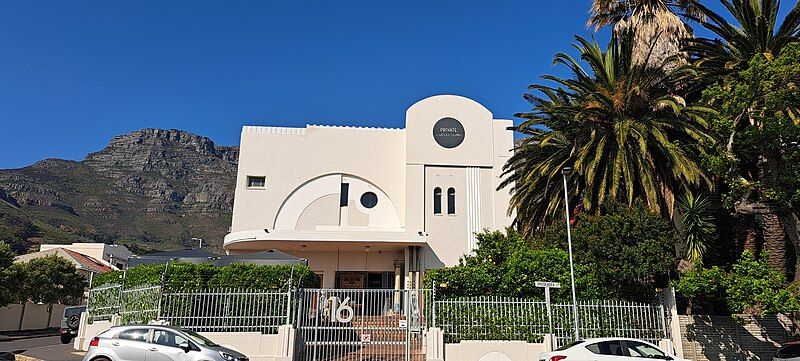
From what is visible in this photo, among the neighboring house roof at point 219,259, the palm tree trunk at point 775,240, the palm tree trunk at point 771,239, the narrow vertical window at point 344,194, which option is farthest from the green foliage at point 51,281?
the palm tree trunk at point 775,240

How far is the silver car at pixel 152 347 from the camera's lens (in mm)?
12016

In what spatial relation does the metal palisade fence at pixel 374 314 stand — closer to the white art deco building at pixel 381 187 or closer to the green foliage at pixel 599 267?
the green foliage at pixel 599 267

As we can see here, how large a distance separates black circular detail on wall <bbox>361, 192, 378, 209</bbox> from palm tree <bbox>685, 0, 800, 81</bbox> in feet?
60.6

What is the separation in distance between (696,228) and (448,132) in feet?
53.6

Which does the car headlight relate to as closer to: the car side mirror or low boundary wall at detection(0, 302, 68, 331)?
the car side mirror

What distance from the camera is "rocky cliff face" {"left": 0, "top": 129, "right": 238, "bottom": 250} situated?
9331 cm

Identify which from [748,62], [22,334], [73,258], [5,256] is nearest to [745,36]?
[748,62]

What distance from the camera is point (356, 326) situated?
52.3 feet

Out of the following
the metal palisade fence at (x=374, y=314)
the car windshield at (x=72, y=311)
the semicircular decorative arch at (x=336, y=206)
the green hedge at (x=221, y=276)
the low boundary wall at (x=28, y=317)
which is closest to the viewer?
the metal palisade fence at (x=374, y=314)

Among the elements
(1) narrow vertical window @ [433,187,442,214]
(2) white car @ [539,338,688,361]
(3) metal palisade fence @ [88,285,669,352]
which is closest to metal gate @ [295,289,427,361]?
(3) metal palisade fence @ [88,285,669,352]

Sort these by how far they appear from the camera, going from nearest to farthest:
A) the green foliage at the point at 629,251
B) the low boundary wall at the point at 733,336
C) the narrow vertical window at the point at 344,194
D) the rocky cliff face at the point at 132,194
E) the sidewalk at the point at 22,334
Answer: the green foliage at the point at 629,251
the low boundary wall at the point at 733,336
the sidewalk at the point at 22,334
the narrow vertical window at the point at 344,194
the rocky cliff face at the point at 132,194

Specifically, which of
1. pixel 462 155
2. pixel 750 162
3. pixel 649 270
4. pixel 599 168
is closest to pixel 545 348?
pixel 649 270

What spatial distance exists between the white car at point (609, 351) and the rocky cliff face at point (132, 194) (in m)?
76.8

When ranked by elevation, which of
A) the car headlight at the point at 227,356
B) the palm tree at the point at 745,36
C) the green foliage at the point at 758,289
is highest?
the palm tree at the point at 745,36
